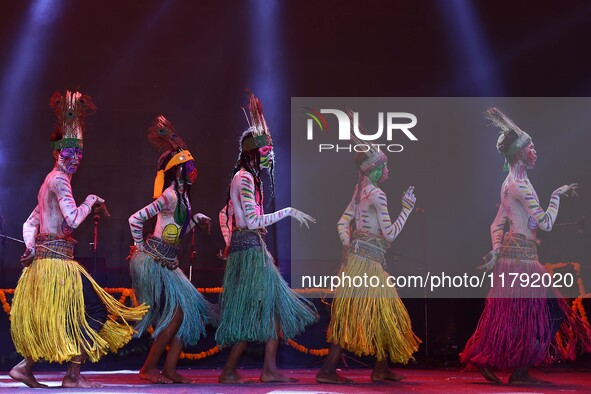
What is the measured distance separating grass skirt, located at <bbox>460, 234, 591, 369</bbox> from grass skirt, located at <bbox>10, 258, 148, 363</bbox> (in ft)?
7.97

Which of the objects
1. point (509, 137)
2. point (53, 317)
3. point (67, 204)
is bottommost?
point (53, 317)

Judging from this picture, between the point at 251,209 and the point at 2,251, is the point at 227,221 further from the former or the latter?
the point at 2,251

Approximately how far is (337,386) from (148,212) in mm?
1663

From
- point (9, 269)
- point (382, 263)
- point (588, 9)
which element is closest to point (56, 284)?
point (382, 263)

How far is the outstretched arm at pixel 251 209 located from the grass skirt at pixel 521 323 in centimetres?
135

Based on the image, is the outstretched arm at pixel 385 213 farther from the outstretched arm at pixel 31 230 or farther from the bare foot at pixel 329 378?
the outstretched arm at pixel 31 230

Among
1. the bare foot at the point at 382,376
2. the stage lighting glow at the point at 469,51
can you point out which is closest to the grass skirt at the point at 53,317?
the bare foot at the point at 382,376

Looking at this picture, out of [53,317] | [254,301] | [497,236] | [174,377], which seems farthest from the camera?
[497,236]

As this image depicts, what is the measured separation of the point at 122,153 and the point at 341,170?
2214mm

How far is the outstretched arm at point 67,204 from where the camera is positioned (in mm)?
5477

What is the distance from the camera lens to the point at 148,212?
237 inches

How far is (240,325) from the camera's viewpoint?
582 centimetres

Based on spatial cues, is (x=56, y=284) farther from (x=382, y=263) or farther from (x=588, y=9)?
(x=588, y=9)

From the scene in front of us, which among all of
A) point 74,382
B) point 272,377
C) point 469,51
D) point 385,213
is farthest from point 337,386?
point 469,51
